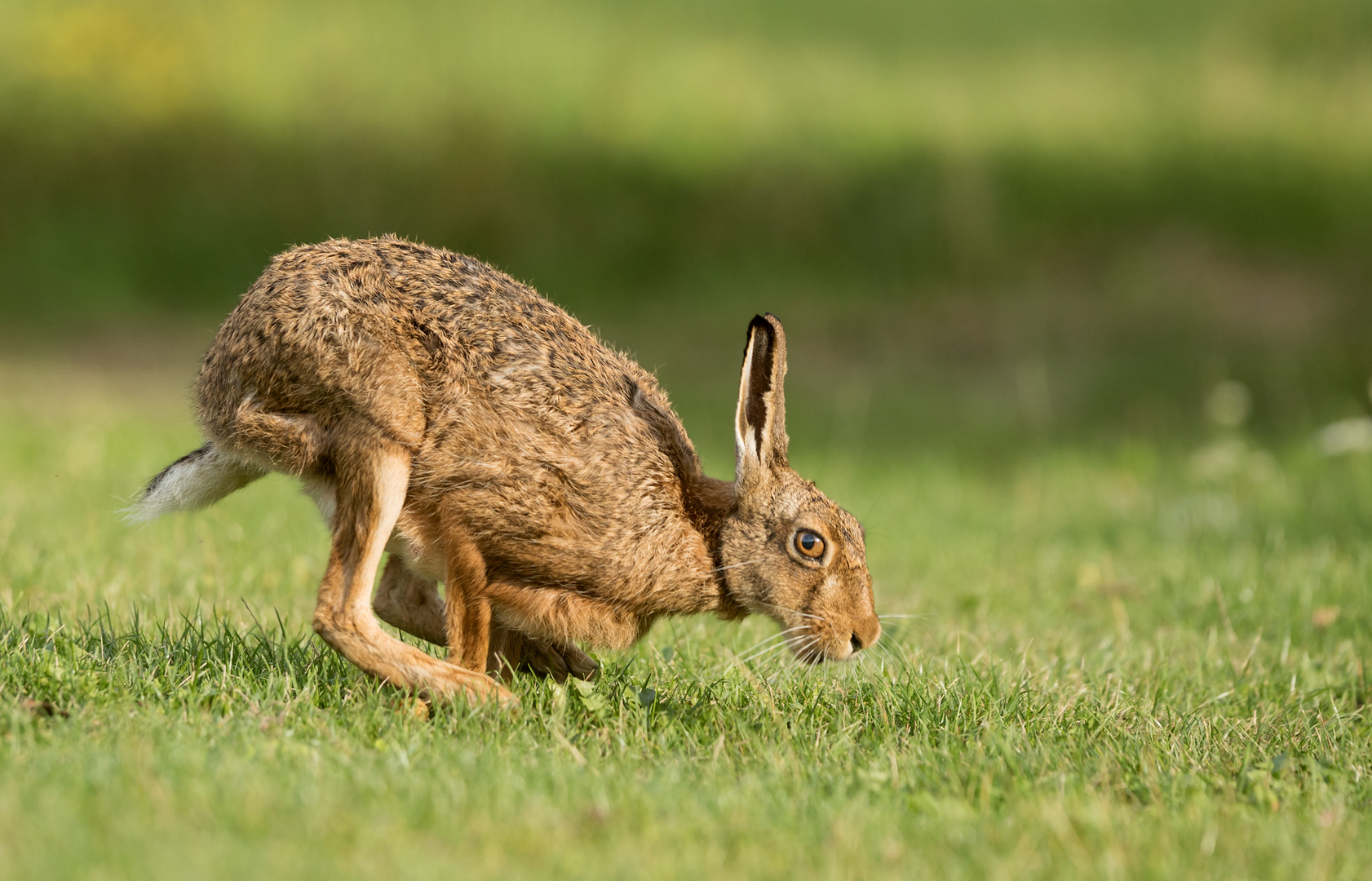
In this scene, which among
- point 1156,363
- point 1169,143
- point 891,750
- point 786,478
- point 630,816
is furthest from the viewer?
point 1169,143

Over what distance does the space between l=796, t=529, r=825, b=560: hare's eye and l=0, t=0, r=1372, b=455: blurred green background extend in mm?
8117

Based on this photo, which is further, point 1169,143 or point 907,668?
point 1169,143

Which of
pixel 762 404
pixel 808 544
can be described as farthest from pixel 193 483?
pixel 808 544

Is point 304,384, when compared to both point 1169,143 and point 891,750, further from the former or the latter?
point 1169,143

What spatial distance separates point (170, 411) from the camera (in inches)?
466

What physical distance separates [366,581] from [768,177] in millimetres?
12480

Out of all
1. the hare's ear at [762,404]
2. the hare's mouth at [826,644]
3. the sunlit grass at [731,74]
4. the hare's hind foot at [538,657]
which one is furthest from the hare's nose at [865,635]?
the sunlit grass at [731,74]

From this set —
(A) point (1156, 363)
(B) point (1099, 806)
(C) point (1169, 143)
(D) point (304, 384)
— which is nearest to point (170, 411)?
(D) point (304, 384)

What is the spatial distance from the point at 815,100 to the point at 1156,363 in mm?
5458

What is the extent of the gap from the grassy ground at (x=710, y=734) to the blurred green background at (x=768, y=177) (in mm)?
6390

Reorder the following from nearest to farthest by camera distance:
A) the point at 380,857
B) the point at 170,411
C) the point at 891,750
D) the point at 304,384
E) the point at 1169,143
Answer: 1. the point at 380,857
2. the point at 891,750
3. the point at 304,384
4. the point at 170,411
5. the point at 1169,143

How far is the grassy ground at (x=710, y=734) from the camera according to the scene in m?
3.21

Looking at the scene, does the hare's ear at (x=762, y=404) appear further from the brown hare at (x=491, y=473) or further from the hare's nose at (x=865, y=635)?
the hare's nose at (x=865, y=635)

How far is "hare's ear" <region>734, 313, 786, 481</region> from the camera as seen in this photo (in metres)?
4.66
